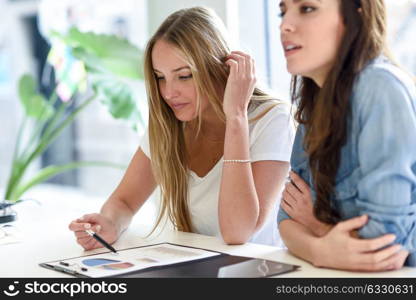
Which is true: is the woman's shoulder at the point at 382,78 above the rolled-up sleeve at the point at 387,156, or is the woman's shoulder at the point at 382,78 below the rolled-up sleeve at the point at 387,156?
above

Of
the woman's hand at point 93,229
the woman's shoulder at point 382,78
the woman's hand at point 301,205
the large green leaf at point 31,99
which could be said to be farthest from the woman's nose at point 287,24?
the large green leaf at point 31,99

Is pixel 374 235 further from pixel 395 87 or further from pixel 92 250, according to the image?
pixel 92 250

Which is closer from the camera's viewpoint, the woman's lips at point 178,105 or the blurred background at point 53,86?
the woman's lips at point 178,105

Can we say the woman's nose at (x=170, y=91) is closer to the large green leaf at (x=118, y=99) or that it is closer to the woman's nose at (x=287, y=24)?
the woman's nose at (x=287, y=24)

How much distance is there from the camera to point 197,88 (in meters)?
1.95

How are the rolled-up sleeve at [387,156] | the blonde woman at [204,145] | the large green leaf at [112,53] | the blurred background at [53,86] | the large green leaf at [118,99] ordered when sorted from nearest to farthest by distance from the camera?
the rolled-up sleeve at [387,156], the blonde woman at [204,145], the large green leaf at [118,99], the large green leaf at [112,53], the blurred background at [53,86]

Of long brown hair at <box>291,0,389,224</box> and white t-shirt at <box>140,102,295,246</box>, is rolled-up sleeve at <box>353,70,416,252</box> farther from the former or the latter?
white t-shirt at <box>140,102,295,246</box>

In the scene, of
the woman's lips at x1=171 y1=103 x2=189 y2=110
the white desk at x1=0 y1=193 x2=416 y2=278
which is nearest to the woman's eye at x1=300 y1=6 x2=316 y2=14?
the white desk at x1=0 y1=193 x2=416 y2=278

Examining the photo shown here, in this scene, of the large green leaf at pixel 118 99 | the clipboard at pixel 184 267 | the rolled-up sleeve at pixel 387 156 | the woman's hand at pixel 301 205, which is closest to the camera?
the rolled-up sleeve at pixel 387 156

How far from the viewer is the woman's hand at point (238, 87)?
6.04ft

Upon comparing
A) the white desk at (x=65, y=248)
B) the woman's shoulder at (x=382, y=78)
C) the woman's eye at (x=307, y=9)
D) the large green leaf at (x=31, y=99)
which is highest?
the woman's eye at (x=307, y=9)

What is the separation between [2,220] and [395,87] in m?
1.28

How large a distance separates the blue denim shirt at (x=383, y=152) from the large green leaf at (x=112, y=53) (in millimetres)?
1718

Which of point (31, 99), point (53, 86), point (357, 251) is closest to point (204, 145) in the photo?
point (357, 251)
